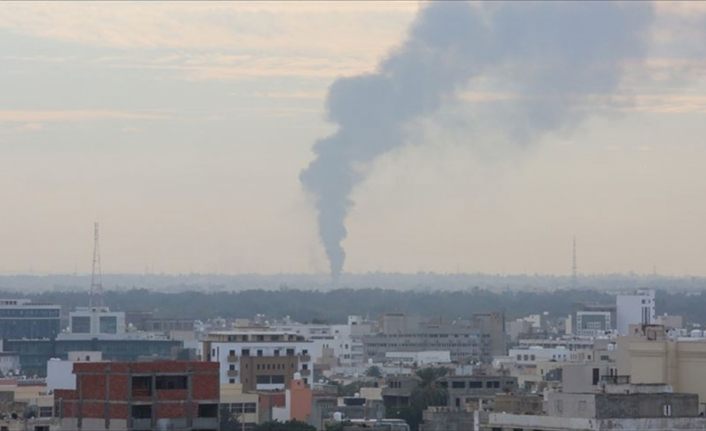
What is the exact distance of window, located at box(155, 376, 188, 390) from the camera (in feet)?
173

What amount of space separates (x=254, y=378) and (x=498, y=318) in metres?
88.9

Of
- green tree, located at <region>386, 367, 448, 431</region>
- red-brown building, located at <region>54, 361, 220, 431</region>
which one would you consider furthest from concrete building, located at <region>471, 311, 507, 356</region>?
red-brown building, located at <region>54, 361, 220, 431</region>

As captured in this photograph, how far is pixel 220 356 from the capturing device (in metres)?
114

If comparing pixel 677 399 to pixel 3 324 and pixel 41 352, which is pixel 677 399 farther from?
pixel 3 324

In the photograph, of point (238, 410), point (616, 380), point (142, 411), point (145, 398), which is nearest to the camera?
point (142, 411)

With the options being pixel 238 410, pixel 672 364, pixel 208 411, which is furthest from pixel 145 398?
pixel 238 410

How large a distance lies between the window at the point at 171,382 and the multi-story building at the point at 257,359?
185 ft

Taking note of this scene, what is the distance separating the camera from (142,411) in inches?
2060

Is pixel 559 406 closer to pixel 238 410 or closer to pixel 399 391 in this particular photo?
pixel 238 410

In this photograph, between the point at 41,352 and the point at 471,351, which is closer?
the point at 41,352

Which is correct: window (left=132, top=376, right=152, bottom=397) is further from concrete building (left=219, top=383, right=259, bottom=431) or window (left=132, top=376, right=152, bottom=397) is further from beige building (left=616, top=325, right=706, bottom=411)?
concrete building (left=219, top=383, right=259, bottom=431)

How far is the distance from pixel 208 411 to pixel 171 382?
35.9 inches

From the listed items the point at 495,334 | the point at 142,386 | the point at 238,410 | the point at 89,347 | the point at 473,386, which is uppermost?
the point at 495,334

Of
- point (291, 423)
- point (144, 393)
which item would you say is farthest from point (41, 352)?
point (144, 393)
